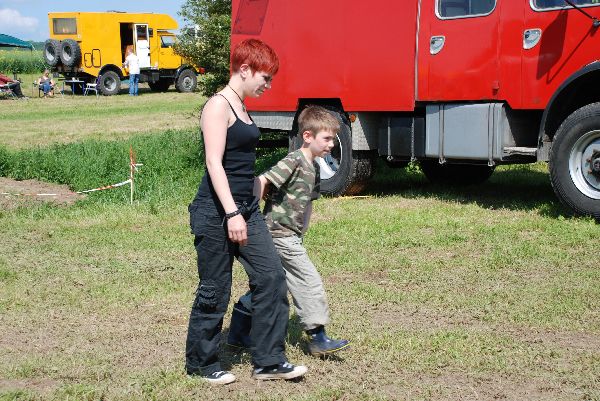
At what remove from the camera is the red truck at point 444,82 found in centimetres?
892

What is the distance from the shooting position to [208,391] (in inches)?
188

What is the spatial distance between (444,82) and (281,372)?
5.74 metres

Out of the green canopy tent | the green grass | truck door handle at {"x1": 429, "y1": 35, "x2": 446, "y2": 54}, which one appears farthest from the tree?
the green canopy tent

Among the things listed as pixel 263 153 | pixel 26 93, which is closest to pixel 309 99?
pixel 263 153

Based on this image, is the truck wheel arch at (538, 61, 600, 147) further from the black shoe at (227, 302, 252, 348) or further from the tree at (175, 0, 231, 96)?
the tree at (175, 0, 231, 96)

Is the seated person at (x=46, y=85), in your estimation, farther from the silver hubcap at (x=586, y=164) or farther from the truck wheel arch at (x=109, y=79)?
the silver hubcap at (x=586, y=164)

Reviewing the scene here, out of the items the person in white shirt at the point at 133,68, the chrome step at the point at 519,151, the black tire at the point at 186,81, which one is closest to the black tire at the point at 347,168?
the chrome step at the point at 519,151

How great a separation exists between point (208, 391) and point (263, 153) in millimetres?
10809

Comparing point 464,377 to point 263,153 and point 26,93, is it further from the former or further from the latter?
point 26,93

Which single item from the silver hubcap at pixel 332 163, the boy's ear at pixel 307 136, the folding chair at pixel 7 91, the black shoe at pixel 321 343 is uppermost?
the boy's ear at pixel 307 136

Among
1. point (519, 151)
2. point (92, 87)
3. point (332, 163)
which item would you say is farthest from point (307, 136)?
point (92, 87)

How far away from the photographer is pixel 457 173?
39.2 ft

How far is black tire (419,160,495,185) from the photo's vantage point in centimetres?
1183

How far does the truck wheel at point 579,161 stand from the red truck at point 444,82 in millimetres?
10
